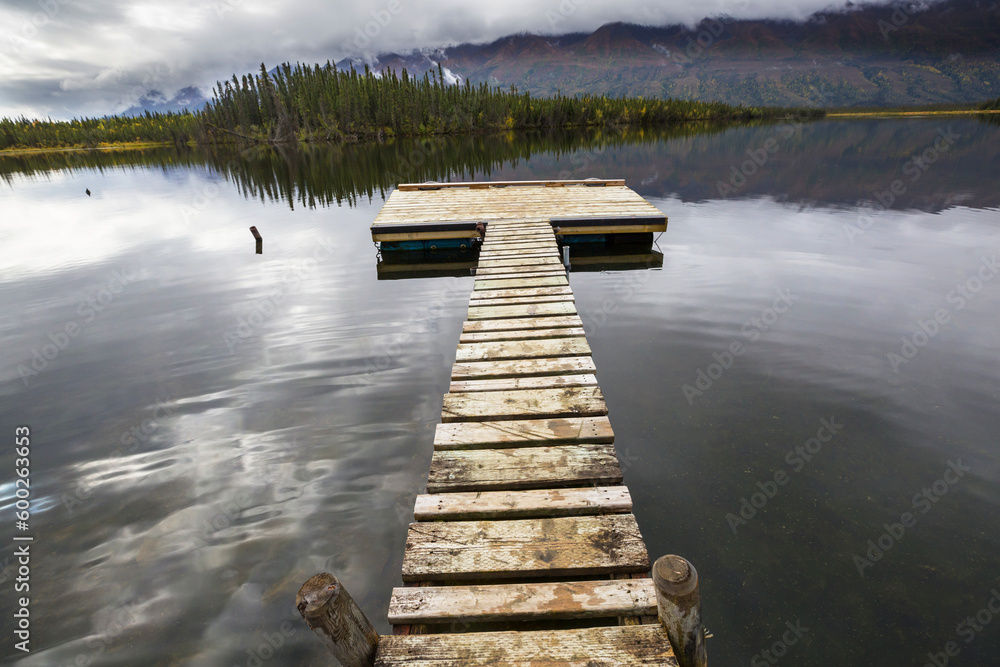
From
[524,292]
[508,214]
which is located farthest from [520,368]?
[508,214]

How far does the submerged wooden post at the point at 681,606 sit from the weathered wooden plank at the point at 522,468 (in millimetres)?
1545

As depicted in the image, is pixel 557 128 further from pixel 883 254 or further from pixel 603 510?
pixel 603 510

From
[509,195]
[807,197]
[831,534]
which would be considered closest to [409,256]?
[509,195]

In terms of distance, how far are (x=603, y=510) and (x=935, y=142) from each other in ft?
210

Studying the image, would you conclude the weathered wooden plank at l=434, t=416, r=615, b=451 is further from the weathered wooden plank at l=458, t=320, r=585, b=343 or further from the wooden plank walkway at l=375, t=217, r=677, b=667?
the weathered wooden plank at l=458, t=320, r=585, b=343

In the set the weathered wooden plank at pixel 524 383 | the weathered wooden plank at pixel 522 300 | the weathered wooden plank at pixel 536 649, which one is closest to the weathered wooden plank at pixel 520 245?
the weathered wooden plank at pixel 522 300

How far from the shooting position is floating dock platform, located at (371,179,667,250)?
13.2 m

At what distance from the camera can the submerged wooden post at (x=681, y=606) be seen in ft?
6.94

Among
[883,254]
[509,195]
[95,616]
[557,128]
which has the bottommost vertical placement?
[95,616]

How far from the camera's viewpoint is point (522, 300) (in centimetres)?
812

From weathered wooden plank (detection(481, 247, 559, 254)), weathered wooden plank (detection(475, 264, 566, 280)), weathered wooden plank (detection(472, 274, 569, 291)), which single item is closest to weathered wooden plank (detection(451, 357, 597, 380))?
weathered wooden plank (detection(472, 274, 569, 291))

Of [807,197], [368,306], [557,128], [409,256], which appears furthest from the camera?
[557,128]

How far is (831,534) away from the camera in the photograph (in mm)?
4574

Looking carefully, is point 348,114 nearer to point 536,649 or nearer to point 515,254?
point 515,254
